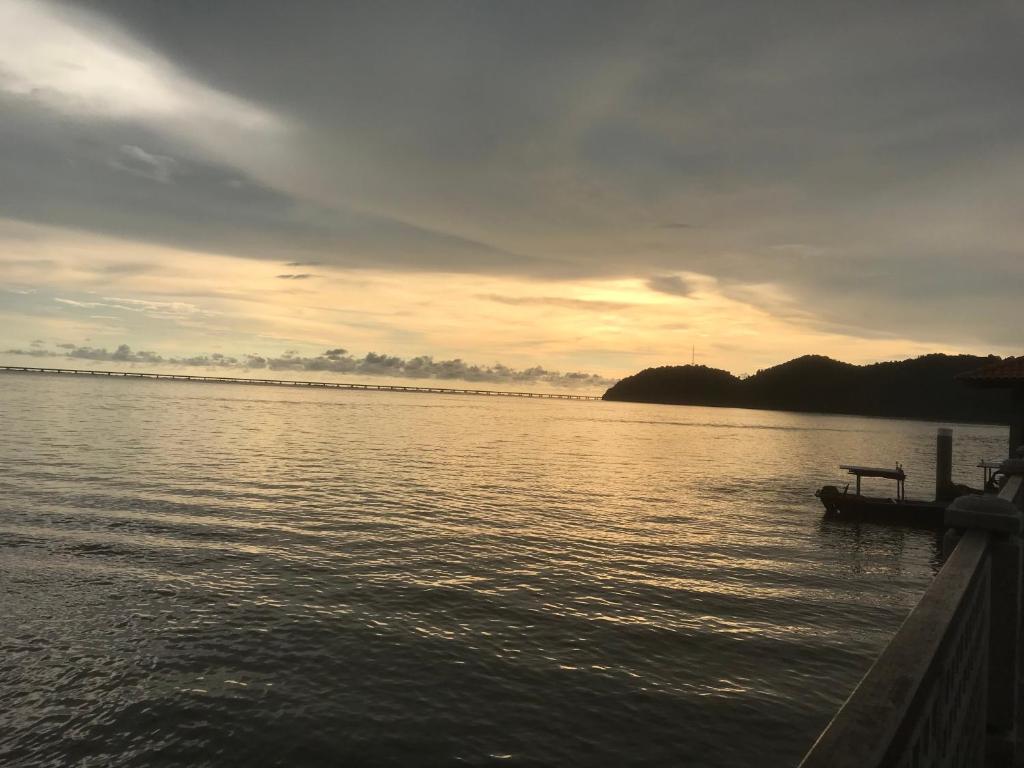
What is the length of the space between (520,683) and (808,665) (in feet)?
21.8

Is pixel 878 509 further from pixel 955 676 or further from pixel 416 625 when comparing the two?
pixel 955 676

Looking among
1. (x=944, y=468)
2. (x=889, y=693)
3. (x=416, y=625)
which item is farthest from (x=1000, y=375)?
(x=889, y=693)

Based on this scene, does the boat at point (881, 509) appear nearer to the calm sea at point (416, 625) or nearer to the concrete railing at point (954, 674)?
the calm sea at point (416, 625)

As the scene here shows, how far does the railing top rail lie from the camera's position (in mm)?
2510

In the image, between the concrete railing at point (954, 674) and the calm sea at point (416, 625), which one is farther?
Answer: the calm sea at point (416, 625)

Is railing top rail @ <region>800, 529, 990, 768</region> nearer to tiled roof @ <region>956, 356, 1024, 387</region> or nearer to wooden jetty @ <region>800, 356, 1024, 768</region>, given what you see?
wooden jetty @ <region>800, 356, 1024, 768</region>

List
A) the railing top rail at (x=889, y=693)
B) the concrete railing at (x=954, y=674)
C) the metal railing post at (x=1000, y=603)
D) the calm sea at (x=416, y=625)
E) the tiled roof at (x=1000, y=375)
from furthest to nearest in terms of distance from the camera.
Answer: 1. the tiled roof at (x=1000, y=375)
2. the calm sea at (x=416, y=625)
3. the metal railing post at (x=1000, y=603)
4. the concrete railing at (x=954, y=674)
5. the railing top rail at (x=889, y=693)

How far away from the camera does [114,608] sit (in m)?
16.1

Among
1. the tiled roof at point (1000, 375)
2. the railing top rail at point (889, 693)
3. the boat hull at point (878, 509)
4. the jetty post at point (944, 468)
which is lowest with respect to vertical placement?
the boat hull at point (878, 509)

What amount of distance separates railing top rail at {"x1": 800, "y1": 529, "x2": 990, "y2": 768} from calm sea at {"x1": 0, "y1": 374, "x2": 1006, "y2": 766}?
8.07 meters

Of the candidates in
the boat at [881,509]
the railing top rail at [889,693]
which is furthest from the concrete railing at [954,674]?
the boat at [881,509]

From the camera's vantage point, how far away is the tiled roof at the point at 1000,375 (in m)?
21.9

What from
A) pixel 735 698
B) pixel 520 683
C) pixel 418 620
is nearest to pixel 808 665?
pixel 735 698

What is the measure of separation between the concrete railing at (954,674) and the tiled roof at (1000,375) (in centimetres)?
1858
